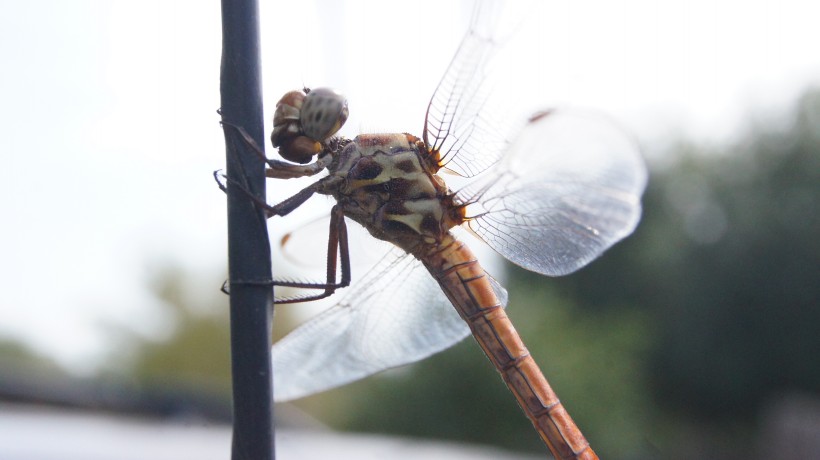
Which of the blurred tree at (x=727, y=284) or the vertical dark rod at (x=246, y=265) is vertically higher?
the blurred tree at (x=727, y=284)

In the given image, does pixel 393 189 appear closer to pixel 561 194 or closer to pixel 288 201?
pixel 288 201

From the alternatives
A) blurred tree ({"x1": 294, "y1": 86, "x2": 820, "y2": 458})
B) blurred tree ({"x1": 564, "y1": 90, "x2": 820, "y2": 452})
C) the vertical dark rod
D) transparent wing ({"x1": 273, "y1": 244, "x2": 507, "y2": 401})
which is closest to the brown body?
transparent wing ({"x1": 273, "y1": 244, "x2": 507, "y2": 401})

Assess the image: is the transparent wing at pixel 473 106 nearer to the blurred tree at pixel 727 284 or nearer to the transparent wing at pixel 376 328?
the transparent wing at pixel 376 328

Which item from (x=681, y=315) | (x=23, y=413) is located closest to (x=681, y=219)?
(x=681, y=315)

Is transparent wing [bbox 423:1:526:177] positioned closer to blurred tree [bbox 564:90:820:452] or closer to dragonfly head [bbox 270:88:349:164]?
dragonfly head [bbox 270:88:349:164]

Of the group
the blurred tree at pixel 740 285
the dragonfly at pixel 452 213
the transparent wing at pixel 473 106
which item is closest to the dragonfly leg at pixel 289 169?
the dragonfly at pixel 452 213

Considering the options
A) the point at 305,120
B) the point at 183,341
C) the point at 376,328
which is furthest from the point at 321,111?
the point at 183,341

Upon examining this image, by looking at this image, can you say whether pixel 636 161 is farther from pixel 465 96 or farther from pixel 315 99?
pixel 315 99
